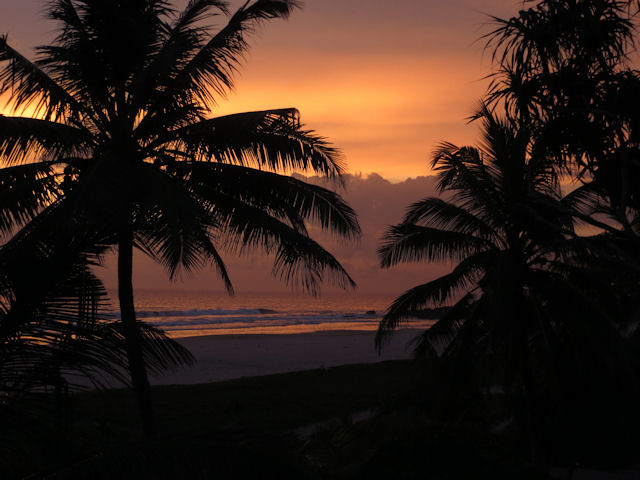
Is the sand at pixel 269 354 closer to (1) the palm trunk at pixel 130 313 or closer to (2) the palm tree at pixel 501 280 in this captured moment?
(2) the palm tree at pixel 501 280

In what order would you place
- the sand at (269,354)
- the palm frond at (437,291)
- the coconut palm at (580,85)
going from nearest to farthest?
the coconut palm at (580,85)
the palm frond at (437,291)
the sand at (269,354)

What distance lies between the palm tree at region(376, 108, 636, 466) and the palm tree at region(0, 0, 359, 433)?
2.18 metres

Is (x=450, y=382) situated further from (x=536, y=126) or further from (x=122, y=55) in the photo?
(x=122, y=55)

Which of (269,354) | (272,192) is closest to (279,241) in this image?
(272,192)

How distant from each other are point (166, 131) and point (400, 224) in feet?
15.9

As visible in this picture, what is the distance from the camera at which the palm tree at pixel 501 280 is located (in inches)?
376

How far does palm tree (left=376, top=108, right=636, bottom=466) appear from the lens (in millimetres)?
9539

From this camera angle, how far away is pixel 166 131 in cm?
964

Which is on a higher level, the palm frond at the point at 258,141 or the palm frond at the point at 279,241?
the palm frond at the point at 258,141

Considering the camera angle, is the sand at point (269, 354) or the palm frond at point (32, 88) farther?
the sand at point (269, 354)

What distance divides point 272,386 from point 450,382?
969 cm

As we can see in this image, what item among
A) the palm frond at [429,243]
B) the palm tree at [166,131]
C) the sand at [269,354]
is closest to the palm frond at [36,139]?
the palm tree at [166,131]

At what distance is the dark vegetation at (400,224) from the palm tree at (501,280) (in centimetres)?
4

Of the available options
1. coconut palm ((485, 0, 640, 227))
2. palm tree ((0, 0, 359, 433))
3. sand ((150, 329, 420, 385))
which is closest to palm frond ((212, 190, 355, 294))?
palm tree ((0, 0, 359, 433))
